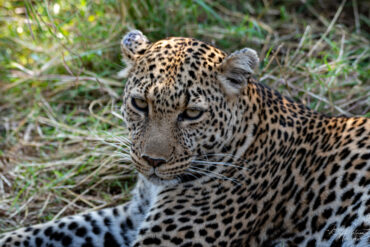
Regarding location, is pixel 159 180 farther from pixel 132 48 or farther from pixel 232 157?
pixel 132 48

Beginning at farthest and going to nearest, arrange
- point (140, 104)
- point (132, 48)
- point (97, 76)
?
point (97, 76) → point (132, 48) → point (140, 104)

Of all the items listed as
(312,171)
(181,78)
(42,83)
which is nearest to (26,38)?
(42,83)

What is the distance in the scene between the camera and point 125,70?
4.89m

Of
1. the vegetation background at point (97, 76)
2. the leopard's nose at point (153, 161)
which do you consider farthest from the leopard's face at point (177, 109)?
the vegetation background at point (97, 76)

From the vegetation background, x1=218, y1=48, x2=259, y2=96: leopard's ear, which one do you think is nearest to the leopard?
x1=218, y1=48, x2=259, y2=96: leopard's ear

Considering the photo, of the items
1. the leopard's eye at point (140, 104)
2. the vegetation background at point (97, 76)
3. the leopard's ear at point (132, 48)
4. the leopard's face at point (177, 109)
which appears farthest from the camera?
the vegetation background at point (97, 76)

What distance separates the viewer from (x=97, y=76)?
8.02 metres

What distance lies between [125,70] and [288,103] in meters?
1.52

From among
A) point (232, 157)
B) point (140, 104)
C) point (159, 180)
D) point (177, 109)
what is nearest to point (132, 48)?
point (140, 104)

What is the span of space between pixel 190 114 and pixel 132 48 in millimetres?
866

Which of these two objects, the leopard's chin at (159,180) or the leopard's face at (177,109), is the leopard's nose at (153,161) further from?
the leopard's chin at (159,180)

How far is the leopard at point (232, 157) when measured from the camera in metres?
4.38

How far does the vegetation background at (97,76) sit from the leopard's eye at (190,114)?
5.09 ft

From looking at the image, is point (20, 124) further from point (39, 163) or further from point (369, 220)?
point (369, 220)
